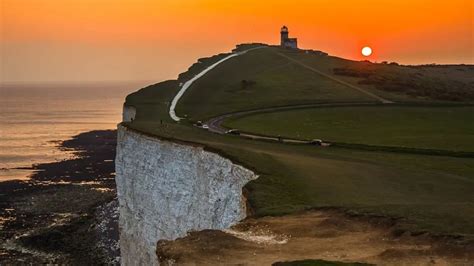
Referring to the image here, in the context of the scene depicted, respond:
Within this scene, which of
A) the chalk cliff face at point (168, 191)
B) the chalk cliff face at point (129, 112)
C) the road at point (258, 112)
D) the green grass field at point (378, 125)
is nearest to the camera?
the chalk cliff face at point (168, 191)

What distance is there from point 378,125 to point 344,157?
23591 millimetres

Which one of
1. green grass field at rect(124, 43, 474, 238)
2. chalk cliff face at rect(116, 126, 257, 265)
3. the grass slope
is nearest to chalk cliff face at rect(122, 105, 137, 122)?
green grass field at rect(124, 43, 474, 238)

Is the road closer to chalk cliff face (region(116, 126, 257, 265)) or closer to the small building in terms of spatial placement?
chalk cliff face (region(116, 126, 257, 265))

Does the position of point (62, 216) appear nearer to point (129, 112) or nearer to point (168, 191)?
point (129, 112)

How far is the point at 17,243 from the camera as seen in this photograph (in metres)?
51.0

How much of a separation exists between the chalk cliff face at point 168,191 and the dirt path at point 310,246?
636 cm

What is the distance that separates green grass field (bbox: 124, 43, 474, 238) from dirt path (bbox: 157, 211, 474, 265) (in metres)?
1.41

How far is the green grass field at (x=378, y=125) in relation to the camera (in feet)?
153

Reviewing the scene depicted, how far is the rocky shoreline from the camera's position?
4872cm

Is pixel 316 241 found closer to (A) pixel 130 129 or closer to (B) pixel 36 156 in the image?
(A) pixel 130 129

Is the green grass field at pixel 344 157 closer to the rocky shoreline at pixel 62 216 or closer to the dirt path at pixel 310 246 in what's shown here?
the dirt path at pixel 310 246

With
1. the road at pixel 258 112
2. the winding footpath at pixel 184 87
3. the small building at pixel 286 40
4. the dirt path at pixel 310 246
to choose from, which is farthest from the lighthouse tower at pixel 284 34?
the dirt path at pixel 310 246

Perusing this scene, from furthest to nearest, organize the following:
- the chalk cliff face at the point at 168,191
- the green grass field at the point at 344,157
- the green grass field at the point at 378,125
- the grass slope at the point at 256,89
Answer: the grass slope at the point at 256,89
the green grass field at the point at 378,125
the chalk cliff face at the point at 168,191
the green grass field at the point at 344,157

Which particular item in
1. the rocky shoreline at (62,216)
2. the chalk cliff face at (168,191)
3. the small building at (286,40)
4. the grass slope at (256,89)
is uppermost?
the small building at (286,40)
